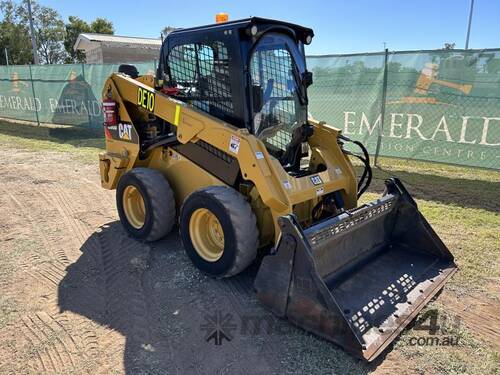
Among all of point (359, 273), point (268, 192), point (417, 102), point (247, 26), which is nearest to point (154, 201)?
point (268, 192)

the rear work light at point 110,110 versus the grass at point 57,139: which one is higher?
the rear work light at point 110,110

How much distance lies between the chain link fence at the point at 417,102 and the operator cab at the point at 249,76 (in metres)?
3.87

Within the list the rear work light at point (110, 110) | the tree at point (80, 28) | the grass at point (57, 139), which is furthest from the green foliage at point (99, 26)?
the rear work light at point (110, 110)

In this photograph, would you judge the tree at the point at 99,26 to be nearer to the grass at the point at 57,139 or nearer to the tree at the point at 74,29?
the tree at the point at 74,29

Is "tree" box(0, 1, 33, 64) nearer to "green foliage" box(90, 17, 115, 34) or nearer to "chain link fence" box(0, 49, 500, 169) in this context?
"green foliage" box(90, 17, 115, 34)

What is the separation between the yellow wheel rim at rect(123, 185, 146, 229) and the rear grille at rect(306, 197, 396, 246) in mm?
2252

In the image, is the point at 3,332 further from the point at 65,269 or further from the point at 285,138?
the point at 285,138

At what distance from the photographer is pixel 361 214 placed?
135 inches

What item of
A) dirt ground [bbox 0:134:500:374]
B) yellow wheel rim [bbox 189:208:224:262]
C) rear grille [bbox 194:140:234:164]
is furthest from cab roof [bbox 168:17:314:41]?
dirt ground [bbox 0:134:500:374]

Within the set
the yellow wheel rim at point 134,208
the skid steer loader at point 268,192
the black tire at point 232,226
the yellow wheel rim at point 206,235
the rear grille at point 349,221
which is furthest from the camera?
the yellow wheel rim at point 134,208

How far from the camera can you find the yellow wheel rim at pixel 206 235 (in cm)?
366

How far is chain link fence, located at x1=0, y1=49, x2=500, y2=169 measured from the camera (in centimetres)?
666

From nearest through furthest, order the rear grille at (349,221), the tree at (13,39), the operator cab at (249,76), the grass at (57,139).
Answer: the rear grille at (349,221) → the operator cab at (249,76) → the grass at (57,139) → the tree at (13,39)

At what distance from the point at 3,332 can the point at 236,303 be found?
70.0 inches
